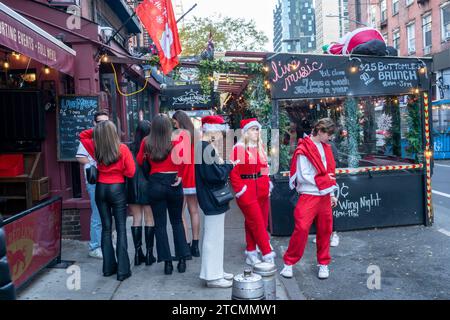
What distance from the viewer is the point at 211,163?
5.13 metres

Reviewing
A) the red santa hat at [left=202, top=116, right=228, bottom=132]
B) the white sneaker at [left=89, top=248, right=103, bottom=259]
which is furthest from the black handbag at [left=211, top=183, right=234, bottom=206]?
the white sneaker at [left=89, top=248, right=103, bottom=259]

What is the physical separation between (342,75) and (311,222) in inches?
118

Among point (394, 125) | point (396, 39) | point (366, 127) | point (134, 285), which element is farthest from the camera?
point (396, 39)

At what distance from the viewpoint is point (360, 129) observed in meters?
8.37

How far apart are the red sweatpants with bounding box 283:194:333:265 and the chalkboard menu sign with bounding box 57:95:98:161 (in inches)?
139

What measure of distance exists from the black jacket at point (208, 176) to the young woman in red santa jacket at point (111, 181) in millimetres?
838

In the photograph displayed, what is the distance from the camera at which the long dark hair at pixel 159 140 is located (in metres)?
5.51

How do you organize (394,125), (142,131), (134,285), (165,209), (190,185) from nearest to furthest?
(134,285), (165,209), (142,131), (190,185), (394,125)

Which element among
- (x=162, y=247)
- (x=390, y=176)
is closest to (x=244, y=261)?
(x=162, y=247)

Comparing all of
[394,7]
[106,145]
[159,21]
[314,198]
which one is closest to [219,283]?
[314,198]

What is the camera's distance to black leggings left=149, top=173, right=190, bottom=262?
18.1 ft

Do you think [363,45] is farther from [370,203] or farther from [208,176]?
[208,176]

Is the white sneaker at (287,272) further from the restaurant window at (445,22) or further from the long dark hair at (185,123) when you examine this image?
the restaurant window at (445,22)

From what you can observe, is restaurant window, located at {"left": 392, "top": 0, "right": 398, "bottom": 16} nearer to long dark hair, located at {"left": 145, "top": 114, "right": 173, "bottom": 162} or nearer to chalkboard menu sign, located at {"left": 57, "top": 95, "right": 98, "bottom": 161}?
chalkboard menu sign, located at {"left": 57, "top": 95, "right": 98, "bottom": 161}
